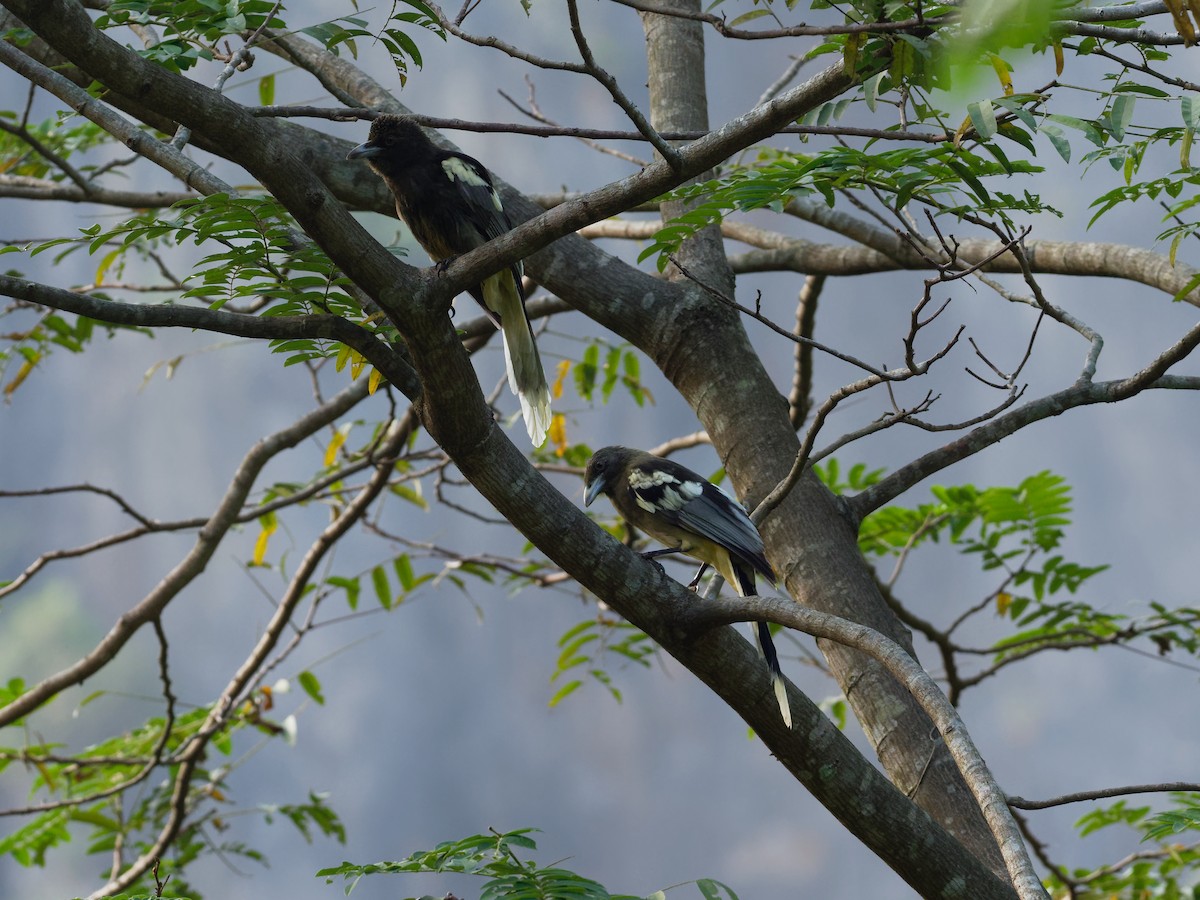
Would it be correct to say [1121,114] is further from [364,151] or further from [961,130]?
[364,151]

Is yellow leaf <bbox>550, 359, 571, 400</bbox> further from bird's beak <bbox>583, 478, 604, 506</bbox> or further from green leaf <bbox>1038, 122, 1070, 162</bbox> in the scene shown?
green leaf <bbox>1038, 122, 1070, 162</bbox>

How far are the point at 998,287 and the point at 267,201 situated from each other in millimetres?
1775

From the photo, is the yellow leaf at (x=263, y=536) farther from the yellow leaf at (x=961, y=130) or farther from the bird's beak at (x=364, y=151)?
the yellow leaf at (x=961, y=130)

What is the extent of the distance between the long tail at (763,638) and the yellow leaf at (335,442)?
1.89 metres

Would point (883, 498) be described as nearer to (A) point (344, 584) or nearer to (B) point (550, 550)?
(B) point (550, 550)

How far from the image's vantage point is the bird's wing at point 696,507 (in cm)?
280

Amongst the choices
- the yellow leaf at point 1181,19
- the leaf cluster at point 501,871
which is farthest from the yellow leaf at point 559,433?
the yellow leaf at point 1181,19

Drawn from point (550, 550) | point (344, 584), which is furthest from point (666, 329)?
point (344, 584)

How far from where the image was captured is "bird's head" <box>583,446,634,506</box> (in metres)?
3.39

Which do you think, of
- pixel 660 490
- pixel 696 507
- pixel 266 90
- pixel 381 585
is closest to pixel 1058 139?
pixel 696 507

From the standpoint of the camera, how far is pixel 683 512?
304 cm

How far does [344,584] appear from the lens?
4219 mm

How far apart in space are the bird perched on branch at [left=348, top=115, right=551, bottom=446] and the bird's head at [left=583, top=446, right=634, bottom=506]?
0.43 metres

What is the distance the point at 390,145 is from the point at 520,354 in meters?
0.66
